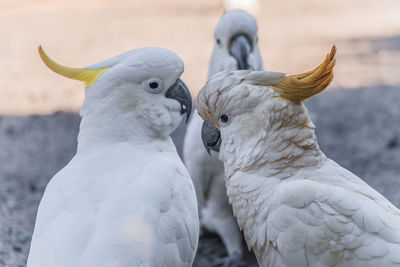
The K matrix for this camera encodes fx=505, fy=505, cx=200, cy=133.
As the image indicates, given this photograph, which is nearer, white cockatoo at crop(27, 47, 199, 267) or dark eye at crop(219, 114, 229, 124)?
white cockatoo at crop(27, 47, 199, 267)

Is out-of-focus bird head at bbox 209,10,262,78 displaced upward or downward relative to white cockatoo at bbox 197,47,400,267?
upward

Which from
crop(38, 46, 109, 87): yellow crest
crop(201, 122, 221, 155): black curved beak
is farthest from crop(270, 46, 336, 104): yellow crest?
crop(38, 46, 109, 87): yellow crest

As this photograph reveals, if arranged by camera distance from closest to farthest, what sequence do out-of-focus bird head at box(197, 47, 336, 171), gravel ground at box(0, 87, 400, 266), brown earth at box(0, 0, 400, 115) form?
out-of-focus bird head at box(197, 47, 336, 171) → gravel ground at box(0, 87, 400, 266) → brown earth at box(0, 0, 400, 115)

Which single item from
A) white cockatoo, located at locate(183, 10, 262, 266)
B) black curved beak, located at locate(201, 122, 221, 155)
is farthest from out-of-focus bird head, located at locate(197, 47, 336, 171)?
white cockatoo, located at locate(183, 10, 262, 266)

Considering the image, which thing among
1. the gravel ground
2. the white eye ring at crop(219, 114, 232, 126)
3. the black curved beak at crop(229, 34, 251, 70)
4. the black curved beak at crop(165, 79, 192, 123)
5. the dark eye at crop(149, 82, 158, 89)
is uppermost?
the black curved beak at crop(229, 34, 251, 70)

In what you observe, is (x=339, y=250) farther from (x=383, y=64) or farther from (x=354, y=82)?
(x=383, y=64)

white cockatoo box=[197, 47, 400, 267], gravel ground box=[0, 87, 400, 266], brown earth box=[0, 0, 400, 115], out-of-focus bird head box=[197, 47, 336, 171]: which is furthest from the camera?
brown earth box=[0, 0, 400, 115]

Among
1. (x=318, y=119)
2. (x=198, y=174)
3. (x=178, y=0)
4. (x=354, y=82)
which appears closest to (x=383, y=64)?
(x=354, y=82)

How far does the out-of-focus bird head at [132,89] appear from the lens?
2.14m

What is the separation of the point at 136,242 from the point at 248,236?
43 cm

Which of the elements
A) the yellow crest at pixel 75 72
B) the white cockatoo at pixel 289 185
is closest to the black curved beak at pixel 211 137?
the white cockatoo at pixel 289 185

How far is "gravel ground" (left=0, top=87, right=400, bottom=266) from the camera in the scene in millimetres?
3297

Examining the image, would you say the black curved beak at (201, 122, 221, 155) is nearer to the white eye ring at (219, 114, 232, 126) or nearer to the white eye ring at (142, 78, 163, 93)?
the white eye ring at (219, 114, 232, 126)

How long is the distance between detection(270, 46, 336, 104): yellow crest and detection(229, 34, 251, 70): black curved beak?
110cm
